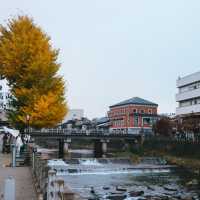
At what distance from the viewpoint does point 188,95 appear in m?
69.4

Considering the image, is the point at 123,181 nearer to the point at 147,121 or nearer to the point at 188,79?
the point at 188,79

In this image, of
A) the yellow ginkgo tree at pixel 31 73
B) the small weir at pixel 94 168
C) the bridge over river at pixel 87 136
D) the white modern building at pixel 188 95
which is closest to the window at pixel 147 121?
the bridge over river at pixel 87 136

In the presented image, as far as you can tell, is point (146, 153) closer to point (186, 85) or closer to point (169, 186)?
point (186, 85)


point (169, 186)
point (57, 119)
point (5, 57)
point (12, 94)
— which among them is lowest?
point (169, 186)

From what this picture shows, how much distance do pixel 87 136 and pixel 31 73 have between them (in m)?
44.4

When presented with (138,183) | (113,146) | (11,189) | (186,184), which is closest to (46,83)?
(138,183)

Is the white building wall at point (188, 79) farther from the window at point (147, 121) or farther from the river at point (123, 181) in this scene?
the window at point (147, 121)

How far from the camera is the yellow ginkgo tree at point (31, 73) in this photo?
28.0 meters

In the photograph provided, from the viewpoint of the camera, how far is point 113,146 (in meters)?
93.2

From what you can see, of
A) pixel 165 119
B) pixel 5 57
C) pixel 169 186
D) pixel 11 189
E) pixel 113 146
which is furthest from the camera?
Answer: pixel 113 146

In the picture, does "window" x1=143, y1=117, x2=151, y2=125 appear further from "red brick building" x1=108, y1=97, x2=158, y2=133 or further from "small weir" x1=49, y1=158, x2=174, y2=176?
"small weir" x1=49, y1=158, x2=174, y2=176

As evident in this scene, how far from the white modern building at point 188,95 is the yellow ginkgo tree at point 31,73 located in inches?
1586

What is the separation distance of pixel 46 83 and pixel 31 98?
1.58 m

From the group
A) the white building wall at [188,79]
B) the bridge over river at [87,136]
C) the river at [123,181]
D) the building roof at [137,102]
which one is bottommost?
the river at [123,181]
